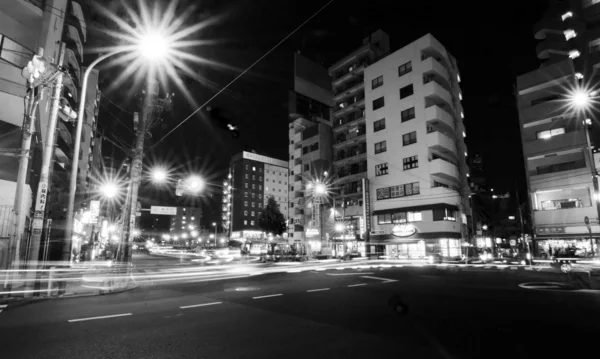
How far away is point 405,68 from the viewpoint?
48.7 metres

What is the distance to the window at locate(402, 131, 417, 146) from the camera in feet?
150

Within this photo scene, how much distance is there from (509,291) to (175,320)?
12360mm

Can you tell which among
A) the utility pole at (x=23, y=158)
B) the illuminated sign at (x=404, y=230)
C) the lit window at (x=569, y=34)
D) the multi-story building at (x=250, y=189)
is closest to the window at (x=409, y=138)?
the illuminated sign at (x=404, y=230)

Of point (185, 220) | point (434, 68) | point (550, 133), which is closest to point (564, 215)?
point (550, 133)

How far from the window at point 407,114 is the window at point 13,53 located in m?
42.2

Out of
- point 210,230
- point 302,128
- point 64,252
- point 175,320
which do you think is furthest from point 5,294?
point 210,230

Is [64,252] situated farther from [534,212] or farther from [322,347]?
[534,212]

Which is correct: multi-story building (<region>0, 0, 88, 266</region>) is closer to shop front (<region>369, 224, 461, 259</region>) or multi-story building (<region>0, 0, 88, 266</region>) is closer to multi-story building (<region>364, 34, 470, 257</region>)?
shop front (<region>369, 224, 461, 259</region>)

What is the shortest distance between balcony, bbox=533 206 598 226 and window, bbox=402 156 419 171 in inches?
675

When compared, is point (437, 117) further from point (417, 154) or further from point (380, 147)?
point (380, 147)

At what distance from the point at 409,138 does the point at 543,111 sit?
18515 mm

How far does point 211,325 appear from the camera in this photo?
24.0 ft

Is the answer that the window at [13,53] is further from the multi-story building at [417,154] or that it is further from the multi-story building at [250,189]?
the multi-story building at [250,189]

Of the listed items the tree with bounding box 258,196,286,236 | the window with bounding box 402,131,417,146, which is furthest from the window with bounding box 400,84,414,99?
the tree with bounding box 258,196,286,236
